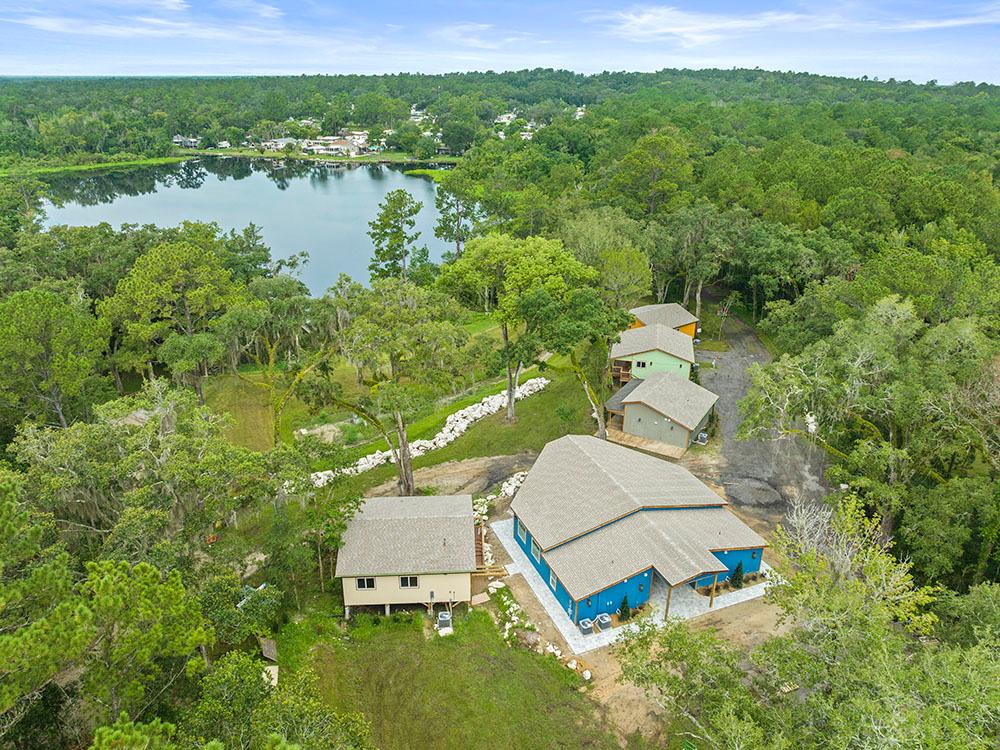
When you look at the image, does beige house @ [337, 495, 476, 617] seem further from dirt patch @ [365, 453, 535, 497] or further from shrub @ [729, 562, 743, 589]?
shrub @ [729, 562, 743, 589]

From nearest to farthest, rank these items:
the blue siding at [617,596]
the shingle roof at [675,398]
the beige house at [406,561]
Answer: the blue siding at [617,596] < the beige house at [406,561] < the shingle roof at [675,398]

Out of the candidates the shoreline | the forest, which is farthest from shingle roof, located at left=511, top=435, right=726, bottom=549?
the shoreline

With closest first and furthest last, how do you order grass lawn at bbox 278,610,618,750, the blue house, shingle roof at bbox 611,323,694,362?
grass lawn at bbox 278,610,618,750 < the blue house < shingle roof at bbox 611,323,694,362

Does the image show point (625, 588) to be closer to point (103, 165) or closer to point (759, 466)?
point (759, 466)

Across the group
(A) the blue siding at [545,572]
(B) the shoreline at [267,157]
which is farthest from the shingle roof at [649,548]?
(B) the shoreline at [267,157]

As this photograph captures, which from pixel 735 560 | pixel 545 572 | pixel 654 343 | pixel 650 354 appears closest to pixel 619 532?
pixel 545 572

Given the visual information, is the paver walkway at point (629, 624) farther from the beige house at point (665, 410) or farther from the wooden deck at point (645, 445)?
the beige house at point (665, 410)

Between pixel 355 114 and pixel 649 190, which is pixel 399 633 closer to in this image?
pixel 649 190
